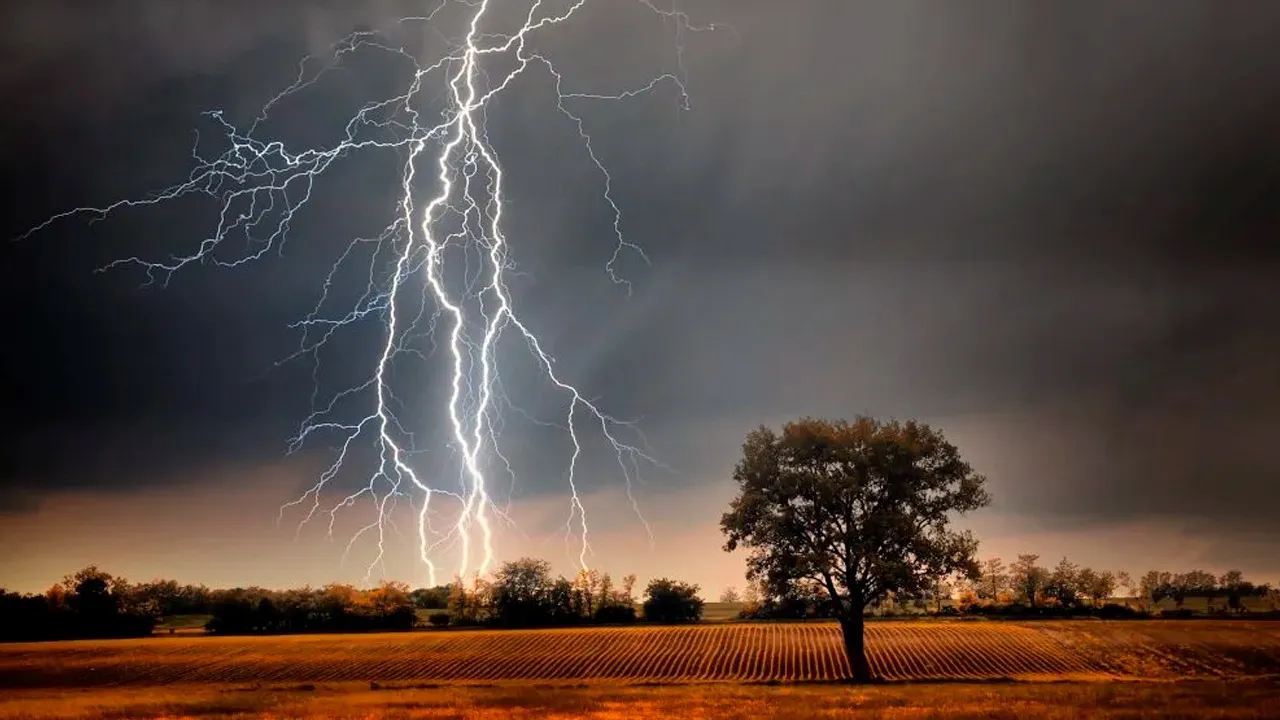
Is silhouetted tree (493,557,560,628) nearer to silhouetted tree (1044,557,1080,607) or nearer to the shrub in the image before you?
the shrub

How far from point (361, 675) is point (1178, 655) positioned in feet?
123

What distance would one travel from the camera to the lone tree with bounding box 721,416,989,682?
33.3m

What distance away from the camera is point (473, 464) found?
42031mm

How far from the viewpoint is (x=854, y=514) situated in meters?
34.2

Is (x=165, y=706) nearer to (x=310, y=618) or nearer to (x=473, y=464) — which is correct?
(x=473, y=464)

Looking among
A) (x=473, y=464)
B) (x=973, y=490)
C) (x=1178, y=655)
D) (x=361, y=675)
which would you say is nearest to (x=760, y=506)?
(x=973, y=490)

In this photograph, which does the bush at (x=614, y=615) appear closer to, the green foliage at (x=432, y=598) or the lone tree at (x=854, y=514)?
the green foliage at (x=432, y=598)

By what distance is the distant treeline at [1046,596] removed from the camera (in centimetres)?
3388

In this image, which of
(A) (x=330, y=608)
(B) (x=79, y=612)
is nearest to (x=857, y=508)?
(A) (x=330, y=608)

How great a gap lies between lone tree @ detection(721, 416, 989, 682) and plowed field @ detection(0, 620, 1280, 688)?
407cm

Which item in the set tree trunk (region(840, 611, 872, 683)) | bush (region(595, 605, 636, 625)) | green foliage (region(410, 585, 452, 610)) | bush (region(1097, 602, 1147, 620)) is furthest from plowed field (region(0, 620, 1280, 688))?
green foliage (region(410, 585, 452, 610))

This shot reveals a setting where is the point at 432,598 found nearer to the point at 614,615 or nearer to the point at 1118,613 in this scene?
the point at 614,615

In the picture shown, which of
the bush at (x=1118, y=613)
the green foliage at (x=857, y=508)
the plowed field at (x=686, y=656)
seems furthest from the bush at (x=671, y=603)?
the green foliage at (x=857, y=508)

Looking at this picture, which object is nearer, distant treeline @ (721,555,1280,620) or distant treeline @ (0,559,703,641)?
distant treeline @ (721,555,1280,620)
